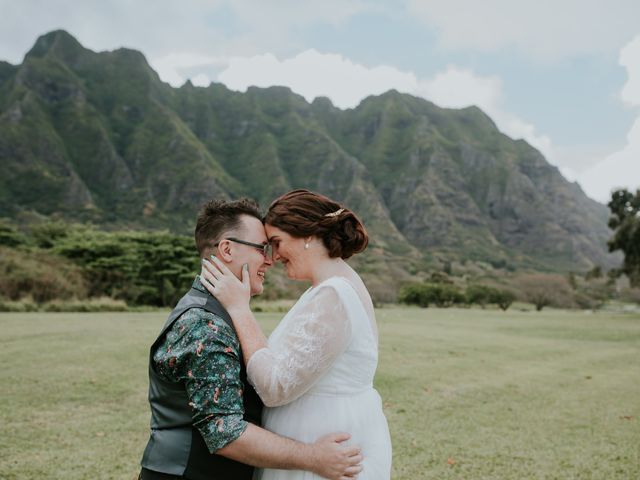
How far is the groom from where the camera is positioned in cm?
211

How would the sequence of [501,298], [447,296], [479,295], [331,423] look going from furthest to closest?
1. [479,295]
2. [447,296]
3. [501,298]
4. [331,423]

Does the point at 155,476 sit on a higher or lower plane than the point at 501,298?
higher

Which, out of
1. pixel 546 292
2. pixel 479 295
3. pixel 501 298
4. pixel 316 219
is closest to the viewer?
pixel 316 219

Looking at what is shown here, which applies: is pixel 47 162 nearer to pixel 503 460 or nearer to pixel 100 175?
pixel 100 175

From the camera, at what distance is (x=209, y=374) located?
6.90ft

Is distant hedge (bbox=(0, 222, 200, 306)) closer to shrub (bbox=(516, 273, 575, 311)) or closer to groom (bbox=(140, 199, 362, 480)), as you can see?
groom (bbox=(140, 199, 362, 480))

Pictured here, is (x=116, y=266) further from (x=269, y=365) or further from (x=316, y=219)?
(x=269, y=365)

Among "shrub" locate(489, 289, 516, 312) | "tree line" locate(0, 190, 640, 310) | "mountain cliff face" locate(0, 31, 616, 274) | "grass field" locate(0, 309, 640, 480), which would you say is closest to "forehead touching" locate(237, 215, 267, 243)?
"grass field" locate(0, 309, 640, 480)

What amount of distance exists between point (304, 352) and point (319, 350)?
0.07m

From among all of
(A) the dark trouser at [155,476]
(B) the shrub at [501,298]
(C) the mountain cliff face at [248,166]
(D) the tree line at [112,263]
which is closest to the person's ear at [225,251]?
(A) the dark trouser at [155,476]

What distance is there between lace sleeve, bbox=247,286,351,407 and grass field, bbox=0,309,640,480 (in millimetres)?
4461

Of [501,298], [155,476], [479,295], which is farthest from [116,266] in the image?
[501,298]

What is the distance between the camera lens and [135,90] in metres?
160

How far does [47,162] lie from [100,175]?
15211mm
